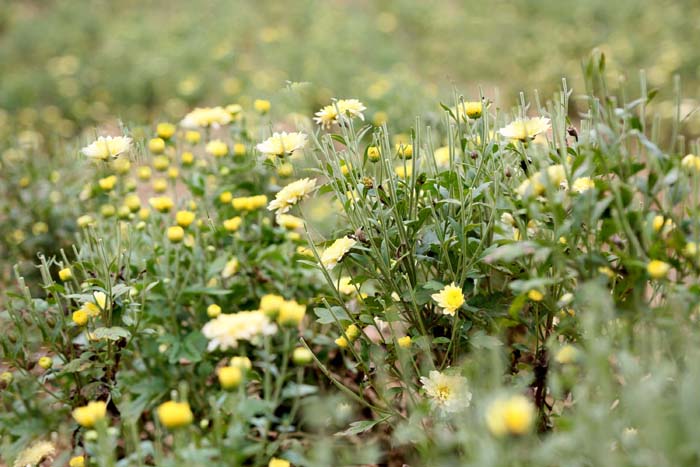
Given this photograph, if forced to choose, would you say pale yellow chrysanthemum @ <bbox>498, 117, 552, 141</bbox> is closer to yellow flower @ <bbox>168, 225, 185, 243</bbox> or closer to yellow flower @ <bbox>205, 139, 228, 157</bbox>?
yellow flower @ <bbox>168, 225, 185, 243</bbox>

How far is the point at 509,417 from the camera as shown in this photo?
798mm

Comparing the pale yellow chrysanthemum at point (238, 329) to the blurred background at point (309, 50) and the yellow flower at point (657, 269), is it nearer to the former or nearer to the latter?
the yellow flower at point (657, 269)

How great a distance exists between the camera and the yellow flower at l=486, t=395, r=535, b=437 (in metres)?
0.80

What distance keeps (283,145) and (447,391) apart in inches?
24.3

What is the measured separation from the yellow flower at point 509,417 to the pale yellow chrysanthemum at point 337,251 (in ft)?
1.84

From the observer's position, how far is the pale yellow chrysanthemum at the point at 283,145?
1.43m

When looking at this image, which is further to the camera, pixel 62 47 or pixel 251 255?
pixel 62 47

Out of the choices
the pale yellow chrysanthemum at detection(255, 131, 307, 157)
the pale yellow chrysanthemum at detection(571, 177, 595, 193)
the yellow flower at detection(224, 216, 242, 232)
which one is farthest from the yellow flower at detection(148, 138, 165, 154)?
the pale yellow chrysanthemum at detection(571, 177, 595, 193)

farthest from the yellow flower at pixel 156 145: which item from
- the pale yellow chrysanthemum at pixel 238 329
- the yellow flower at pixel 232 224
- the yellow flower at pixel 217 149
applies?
the pale yellow chrysanthemum at pixel 238 329

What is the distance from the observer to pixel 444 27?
5637 mm

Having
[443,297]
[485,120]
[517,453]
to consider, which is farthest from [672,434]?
[485,120]

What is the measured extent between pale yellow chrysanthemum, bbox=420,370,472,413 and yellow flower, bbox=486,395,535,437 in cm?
44

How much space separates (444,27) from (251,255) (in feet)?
14.3

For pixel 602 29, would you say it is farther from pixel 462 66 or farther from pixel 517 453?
pixel 517 453
